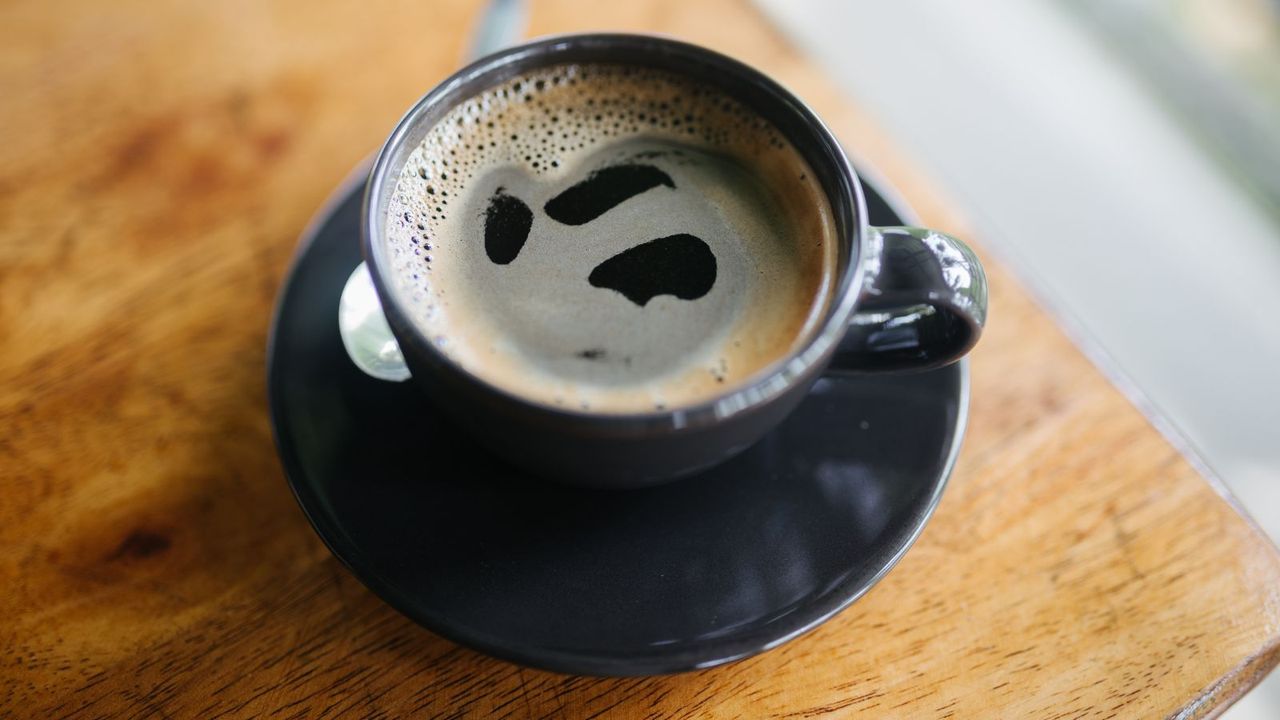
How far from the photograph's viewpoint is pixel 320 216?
33.3 inches

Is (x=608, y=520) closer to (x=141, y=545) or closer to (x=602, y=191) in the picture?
(x=602, y=191)

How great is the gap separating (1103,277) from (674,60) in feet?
3.70

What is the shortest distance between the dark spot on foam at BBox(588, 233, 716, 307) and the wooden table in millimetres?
284

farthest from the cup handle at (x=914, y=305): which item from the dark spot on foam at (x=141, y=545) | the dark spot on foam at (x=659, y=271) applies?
the dark spot on foam at (x=141, y=545)

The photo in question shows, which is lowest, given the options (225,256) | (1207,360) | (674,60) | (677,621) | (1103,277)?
(1207,360)

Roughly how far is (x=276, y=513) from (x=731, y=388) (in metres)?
0.40

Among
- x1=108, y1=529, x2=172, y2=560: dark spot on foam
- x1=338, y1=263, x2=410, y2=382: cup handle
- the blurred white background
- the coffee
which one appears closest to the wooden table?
x1=108, y1=529, x2=172, y2=560: dark spot on foam

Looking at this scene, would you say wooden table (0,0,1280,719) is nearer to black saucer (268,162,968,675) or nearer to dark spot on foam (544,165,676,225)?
black saucer (268,162,968,675)

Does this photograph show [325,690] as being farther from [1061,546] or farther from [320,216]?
[1061,546]

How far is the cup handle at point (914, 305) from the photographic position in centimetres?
65

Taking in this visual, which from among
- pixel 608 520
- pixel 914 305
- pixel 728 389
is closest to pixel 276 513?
pixel 608 520

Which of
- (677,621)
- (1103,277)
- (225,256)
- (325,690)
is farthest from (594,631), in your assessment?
(1103,277)

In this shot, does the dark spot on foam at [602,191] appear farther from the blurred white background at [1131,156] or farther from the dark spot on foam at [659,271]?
the blurred white background at [1131,156]

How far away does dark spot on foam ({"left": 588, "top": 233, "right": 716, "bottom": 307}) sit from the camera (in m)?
0.70
